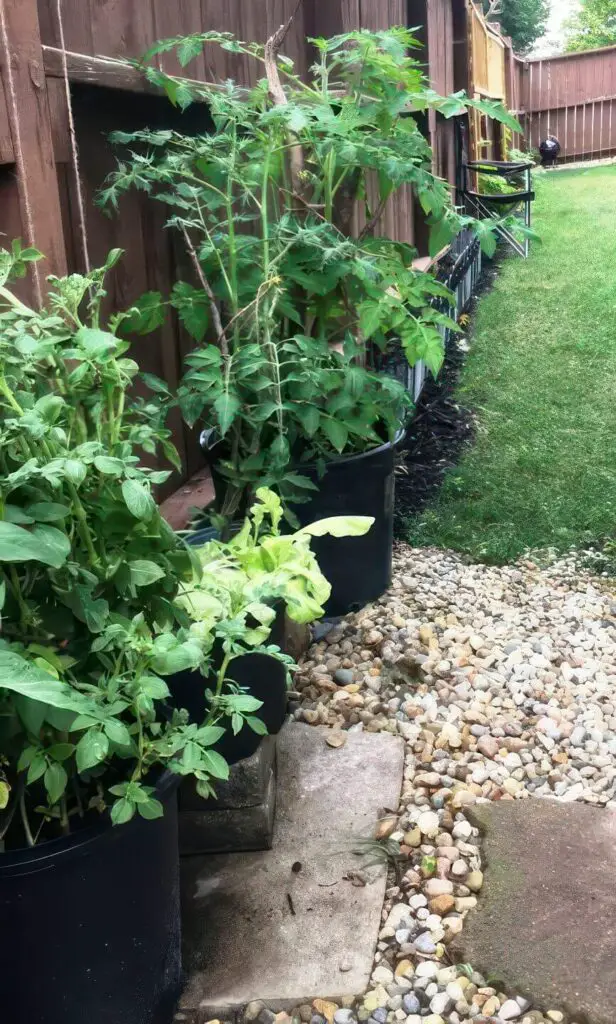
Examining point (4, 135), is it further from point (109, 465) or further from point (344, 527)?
point (344, 527)

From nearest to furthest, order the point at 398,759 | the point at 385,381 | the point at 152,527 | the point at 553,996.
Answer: the point at 152,527 < the point at 553,996 < the point at 398,759 < the point at 385,381

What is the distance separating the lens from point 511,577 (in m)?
3.55

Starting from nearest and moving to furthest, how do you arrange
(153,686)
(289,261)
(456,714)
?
(153,686) → (456,714) → (289,261)

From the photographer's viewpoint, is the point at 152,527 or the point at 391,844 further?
the point at 391,844

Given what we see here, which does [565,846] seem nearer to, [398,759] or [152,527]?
[398,759]

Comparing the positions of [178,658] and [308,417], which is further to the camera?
[308,417]

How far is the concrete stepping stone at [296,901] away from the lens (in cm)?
177

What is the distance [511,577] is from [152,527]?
7.51 ft

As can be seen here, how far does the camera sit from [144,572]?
4.74 feet

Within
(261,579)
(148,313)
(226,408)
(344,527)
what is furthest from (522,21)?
(261,579)

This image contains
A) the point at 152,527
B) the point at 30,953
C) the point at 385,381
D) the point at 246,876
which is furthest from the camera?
the point at 385,381

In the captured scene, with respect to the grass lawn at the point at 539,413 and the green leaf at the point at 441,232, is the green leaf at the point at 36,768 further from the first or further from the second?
the grass lawn at the point at 539,413

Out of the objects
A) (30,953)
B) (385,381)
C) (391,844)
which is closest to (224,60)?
(385,381)

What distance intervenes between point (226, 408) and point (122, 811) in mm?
1271
